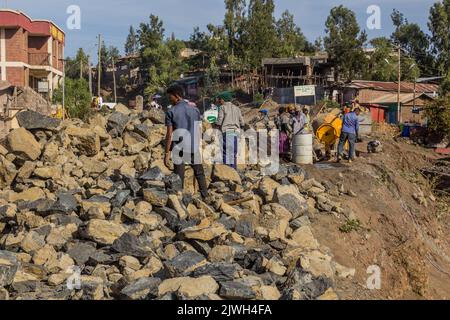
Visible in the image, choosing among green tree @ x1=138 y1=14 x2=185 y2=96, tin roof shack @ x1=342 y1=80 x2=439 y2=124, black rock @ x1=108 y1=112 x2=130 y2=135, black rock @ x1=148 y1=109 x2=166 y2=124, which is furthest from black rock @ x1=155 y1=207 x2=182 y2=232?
green tree @ x1=138 y1=14 x2=185 y2=96

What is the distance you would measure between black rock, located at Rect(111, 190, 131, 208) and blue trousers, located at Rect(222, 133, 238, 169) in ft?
8.42

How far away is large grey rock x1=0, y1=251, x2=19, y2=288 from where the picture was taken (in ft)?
16.6

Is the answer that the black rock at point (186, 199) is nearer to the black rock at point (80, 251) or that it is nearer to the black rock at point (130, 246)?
the black rock at point (130, 246)

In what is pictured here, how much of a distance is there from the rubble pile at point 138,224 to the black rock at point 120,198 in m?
0.01

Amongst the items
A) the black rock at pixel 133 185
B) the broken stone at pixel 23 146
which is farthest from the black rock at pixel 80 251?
the broken stone at pixel 23 146

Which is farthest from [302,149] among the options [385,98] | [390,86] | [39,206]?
[390,86]

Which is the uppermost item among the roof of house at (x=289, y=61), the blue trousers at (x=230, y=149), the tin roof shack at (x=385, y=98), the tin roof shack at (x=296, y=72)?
the roof of house at (x=289, y=61)

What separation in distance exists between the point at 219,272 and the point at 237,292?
45 centimetres

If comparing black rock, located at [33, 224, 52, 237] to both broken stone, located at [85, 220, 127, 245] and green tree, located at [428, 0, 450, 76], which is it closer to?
broken stone, located at [85, 220, 127, 245]

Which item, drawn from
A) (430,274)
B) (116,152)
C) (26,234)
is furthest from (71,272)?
(430,274)

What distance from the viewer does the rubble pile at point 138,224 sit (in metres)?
5.08

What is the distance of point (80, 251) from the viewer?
5793 millimetres

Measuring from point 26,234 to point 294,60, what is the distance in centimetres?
3199

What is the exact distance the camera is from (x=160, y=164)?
27.9ft
